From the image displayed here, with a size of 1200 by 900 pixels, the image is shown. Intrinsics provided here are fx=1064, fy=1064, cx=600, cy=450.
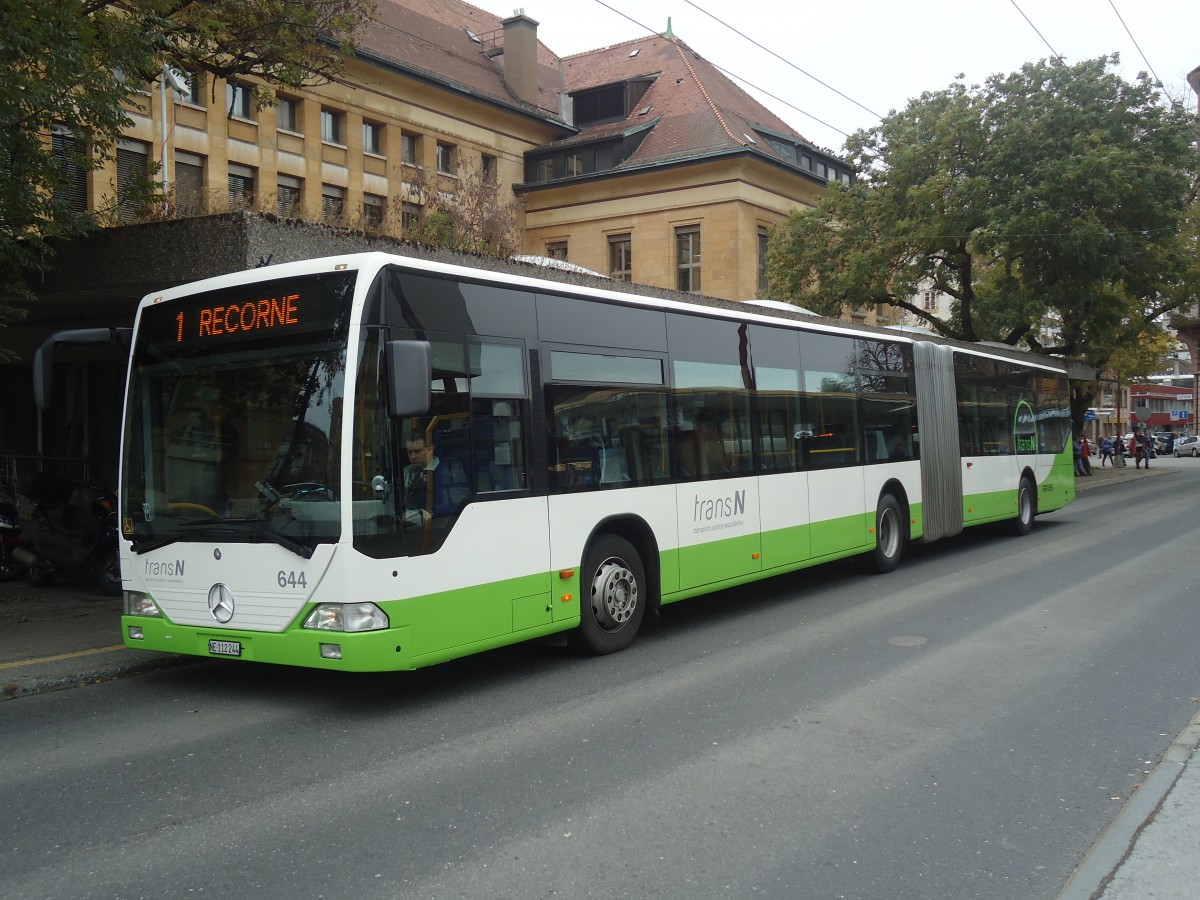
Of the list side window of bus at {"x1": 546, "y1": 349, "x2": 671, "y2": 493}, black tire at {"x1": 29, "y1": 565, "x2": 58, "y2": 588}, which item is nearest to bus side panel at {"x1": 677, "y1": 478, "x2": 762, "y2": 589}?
side window of bus at {"x1": 546, "y1": 349, "x2": 671, "y2": 493}

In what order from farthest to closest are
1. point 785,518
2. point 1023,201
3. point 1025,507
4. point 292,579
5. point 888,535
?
point 1023,201, point 1025,507, point 888,535, point 785,518, point 292,579

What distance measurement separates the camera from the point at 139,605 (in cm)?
723

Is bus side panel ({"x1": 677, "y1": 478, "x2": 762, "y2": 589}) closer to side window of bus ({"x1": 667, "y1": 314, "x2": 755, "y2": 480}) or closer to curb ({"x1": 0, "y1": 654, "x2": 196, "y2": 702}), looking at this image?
side window of bus ({"x1": 667, "y1": 314, "x2": 755, "y2": 480})

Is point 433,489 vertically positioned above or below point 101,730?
above

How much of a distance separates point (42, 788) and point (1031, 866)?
466cm

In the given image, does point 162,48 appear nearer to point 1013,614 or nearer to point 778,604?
point 778,604

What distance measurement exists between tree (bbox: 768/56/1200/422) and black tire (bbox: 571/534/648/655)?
70.0 feet

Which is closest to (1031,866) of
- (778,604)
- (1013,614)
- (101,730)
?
(101,730)

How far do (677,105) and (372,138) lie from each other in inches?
546

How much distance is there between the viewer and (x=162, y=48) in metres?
10.9

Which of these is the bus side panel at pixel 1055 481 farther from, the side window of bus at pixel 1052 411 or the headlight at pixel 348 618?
the headlight at pixel 348 618

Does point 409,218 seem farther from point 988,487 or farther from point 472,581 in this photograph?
point 472,581

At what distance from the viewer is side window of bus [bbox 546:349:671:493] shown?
8.01 meters

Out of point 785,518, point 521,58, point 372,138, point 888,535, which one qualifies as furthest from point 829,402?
point 521,58
